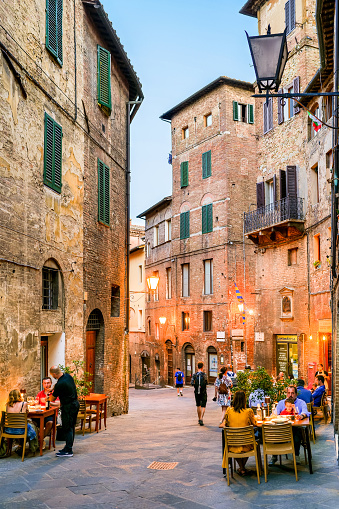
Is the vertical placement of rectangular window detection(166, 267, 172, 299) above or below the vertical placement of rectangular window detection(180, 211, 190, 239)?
below

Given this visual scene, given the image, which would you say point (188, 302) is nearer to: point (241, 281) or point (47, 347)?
point (241, 281)

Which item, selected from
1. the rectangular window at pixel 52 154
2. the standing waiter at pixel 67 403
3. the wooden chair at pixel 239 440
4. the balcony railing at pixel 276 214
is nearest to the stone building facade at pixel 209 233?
the balcony railing at pixel 276 214

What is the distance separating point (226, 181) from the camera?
1121 inches

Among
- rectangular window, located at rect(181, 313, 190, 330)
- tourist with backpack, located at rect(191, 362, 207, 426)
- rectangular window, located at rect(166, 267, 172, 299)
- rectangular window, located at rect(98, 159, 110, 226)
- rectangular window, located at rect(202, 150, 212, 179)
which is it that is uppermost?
rectangular window, located at rect(202, 150, 212, 179)

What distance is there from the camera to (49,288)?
1259 cm

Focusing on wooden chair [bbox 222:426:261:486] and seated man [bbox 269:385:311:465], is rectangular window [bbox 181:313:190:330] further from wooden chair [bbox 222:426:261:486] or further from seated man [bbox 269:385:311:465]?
wooden chair [bbox 222:426:261:486]

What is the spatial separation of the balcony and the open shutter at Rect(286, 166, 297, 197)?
0.30 m

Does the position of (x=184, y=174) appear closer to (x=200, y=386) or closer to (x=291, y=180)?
(x=291, y=180)

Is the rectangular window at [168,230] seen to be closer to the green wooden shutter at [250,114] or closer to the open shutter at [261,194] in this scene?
the green wooden shutter at [250,114]

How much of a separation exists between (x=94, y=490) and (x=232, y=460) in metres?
2.29

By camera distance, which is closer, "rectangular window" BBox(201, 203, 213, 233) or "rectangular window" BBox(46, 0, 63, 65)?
"rectangular window" BBox(46, 0, 63, 65)

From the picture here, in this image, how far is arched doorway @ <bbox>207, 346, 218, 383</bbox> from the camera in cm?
2859

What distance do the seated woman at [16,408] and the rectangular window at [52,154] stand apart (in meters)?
4.88

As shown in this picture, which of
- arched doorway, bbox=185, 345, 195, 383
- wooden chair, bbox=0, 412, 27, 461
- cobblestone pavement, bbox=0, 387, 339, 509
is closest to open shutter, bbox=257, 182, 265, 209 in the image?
arched doorway, bbox=185, 345, 195, 383
